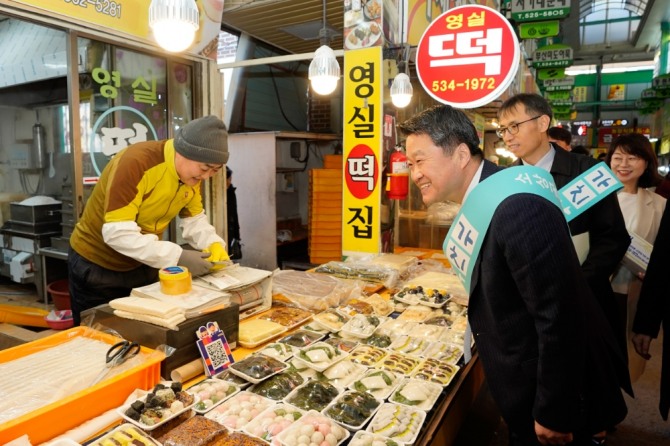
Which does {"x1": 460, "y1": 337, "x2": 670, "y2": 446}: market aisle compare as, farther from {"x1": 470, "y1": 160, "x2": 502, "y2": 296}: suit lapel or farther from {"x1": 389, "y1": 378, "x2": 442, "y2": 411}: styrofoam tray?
{"x1": 470, "y1": 160, "x2": 502, "y2": 296}: suit lapel

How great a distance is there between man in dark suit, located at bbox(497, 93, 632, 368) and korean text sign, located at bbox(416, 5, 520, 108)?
3.01 feet

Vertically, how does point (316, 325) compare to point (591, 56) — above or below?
below

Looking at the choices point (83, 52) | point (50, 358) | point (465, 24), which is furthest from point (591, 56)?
point (50, 358)

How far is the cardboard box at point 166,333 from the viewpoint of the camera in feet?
6.73

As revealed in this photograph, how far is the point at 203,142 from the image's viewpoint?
2688mm

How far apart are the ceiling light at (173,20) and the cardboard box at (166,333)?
1.60 metres

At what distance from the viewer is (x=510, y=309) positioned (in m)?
1.60

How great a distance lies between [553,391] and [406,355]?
105 cm

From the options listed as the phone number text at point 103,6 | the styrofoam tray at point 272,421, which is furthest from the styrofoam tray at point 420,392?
the phone number text at point 103,6

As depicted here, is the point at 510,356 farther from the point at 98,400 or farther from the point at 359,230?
the point at 359,230

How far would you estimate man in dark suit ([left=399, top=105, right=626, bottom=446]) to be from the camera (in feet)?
4.77

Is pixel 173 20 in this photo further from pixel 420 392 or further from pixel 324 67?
pixel 420 392

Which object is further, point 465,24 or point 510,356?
point 465,24

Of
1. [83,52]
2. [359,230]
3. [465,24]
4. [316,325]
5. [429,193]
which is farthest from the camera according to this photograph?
[359,230]
